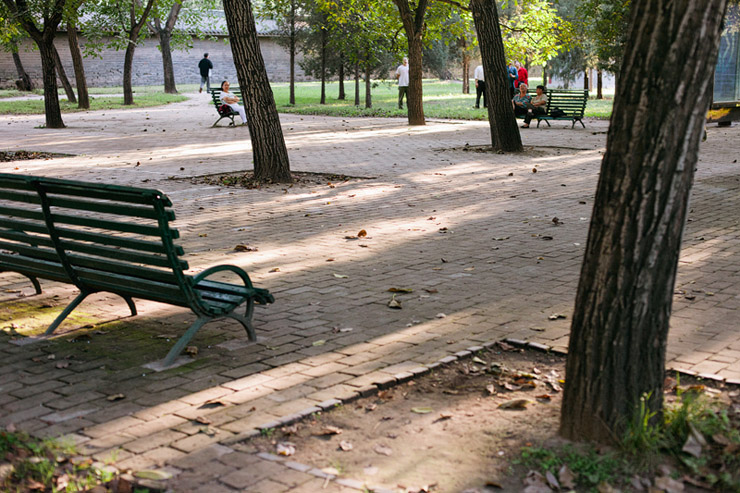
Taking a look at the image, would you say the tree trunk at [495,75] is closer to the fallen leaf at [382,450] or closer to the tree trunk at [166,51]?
the fallen leaf at [382,450]

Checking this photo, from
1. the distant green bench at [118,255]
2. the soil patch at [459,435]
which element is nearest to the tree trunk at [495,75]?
the distant green bench at [118,255]

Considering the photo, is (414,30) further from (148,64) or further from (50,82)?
(148,64)

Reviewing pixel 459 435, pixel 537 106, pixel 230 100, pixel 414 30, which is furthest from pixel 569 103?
pixel 459 435

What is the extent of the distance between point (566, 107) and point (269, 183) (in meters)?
12.2

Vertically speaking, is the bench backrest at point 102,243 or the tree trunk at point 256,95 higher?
the tree trunk at point 256,95

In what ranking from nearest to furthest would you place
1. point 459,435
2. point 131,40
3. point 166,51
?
point 459,435 → point 131,40 → point 166,51

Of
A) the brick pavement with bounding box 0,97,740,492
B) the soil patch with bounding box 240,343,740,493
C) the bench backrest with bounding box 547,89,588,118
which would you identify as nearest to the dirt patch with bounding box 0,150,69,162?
the brick pavement with bounding box 0,97,740,492

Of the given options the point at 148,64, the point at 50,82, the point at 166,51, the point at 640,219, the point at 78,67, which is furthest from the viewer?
the point at 148,64

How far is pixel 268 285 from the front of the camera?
6.30 meters

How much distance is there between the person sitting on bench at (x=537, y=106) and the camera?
21.3 metres

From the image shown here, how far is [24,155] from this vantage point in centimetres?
1554

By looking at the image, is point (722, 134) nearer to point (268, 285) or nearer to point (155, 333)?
point (268, 285)

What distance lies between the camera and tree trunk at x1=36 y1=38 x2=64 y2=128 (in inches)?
825

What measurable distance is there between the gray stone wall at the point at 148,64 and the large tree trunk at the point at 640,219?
5177cm
